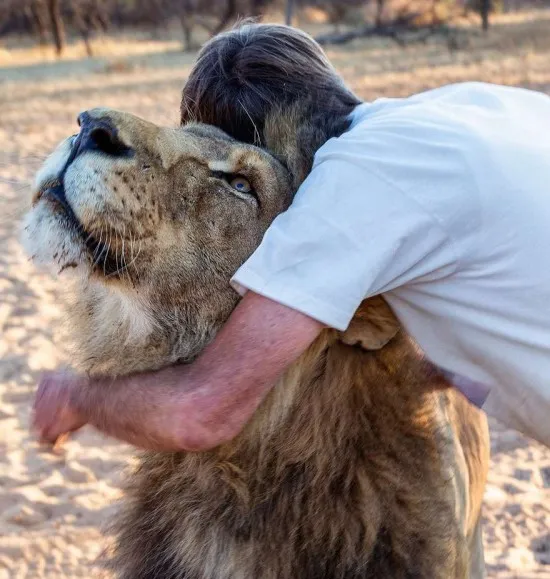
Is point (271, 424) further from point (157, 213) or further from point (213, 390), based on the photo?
point (157, 213)

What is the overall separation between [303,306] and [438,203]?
0.34 metres

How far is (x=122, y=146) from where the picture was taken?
195cm

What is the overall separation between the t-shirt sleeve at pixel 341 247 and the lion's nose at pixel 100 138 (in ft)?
1.12

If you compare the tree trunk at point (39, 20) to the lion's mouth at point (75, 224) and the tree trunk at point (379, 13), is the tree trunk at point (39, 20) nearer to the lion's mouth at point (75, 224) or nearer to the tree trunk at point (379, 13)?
the tree trunk at point (379, 13)

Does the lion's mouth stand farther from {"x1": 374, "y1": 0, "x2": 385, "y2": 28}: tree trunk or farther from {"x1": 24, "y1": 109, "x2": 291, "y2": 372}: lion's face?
{"x1": 374, "y1": 0, "x2": 385, "y2": 28}: tree trunk

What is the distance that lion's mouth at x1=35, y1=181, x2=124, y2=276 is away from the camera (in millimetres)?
1964

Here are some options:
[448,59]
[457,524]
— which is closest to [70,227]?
[457,524]

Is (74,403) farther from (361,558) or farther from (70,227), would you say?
(361,558)

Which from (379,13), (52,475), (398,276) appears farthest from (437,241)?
(379,13)

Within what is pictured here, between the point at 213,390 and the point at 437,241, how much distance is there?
1.78 feet

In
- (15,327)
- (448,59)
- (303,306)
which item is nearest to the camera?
(303,306)

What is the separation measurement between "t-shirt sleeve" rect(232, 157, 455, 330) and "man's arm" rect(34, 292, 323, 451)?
46mm

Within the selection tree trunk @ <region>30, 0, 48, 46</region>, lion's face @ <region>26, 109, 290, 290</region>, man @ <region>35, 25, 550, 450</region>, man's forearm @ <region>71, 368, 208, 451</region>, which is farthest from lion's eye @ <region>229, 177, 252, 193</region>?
tree trunk @ <region>30, 0, 48, 46</region>

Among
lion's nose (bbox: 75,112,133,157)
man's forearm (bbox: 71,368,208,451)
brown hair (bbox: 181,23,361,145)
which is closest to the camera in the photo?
lion's nose (bbox: 75,112,133,157)
